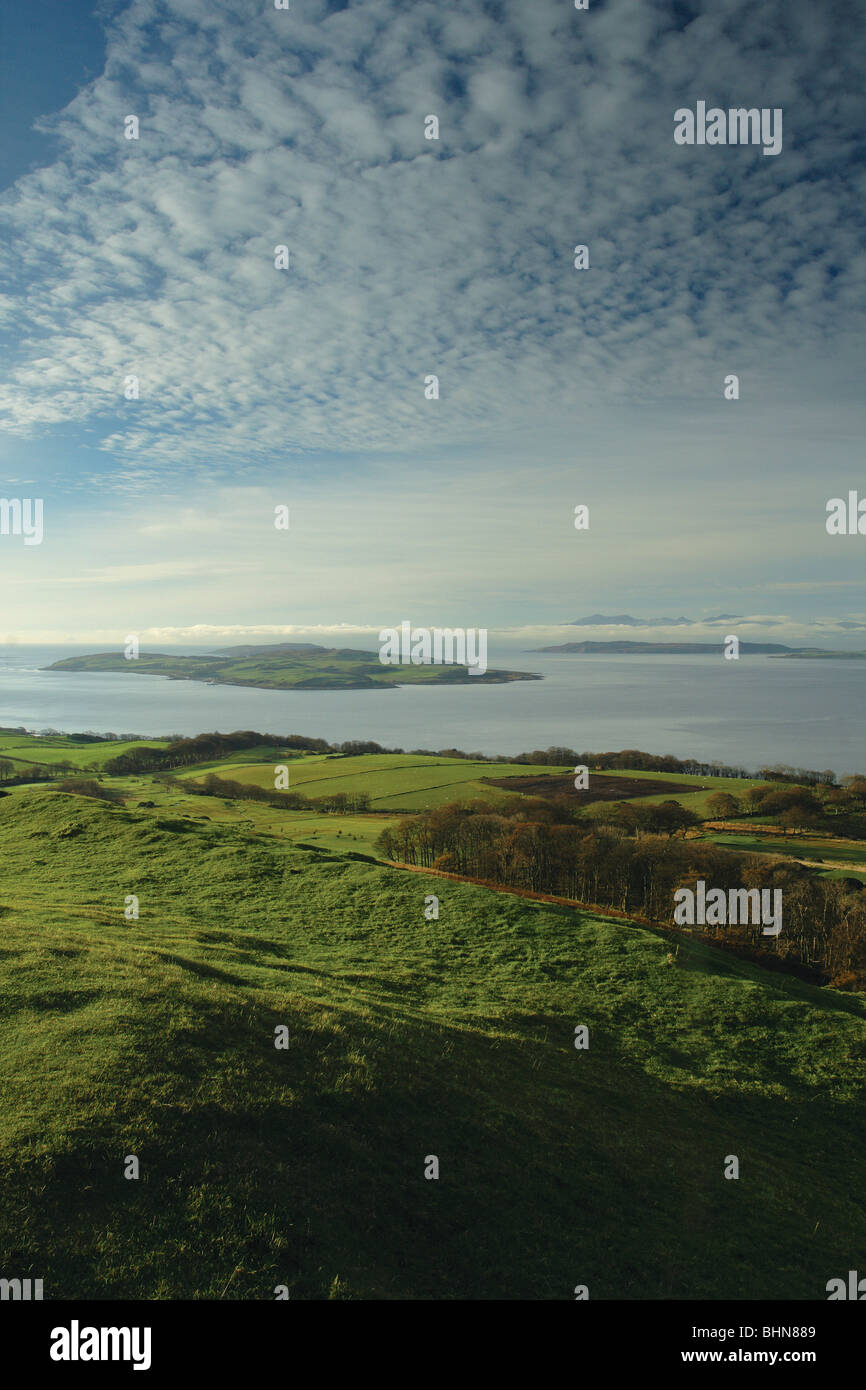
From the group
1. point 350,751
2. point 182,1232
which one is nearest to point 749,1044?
point 182,1232

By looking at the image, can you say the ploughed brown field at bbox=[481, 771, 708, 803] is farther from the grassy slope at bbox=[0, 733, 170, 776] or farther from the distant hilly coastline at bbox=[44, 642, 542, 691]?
the distant hilly coastline at bbox=[44, 642, 542, 691]

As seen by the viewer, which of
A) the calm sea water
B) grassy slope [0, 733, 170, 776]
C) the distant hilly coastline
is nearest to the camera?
grassy slope [0, 733, 170, 776]

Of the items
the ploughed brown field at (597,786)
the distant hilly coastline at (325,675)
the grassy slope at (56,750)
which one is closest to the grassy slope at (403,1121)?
the ploughed brown field at (597,786)

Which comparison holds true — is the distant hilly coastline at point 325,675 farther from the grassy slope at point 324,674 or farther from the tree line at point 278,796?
the tree line at point 278,796

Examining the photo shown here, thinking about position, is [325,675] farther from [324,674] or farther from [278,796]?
[278,796]

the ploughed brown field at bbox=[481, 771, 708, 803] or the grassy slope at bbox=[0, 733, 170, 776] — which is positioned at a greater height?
the grassy slope at bbox=[0, 733, 170, 776]

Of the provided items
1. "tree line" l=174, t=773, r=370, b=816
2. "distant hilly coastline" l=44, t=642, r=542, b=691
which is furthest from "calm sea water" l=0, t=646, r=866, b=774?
"tree line" l=174, t=773, r=370, b=816
